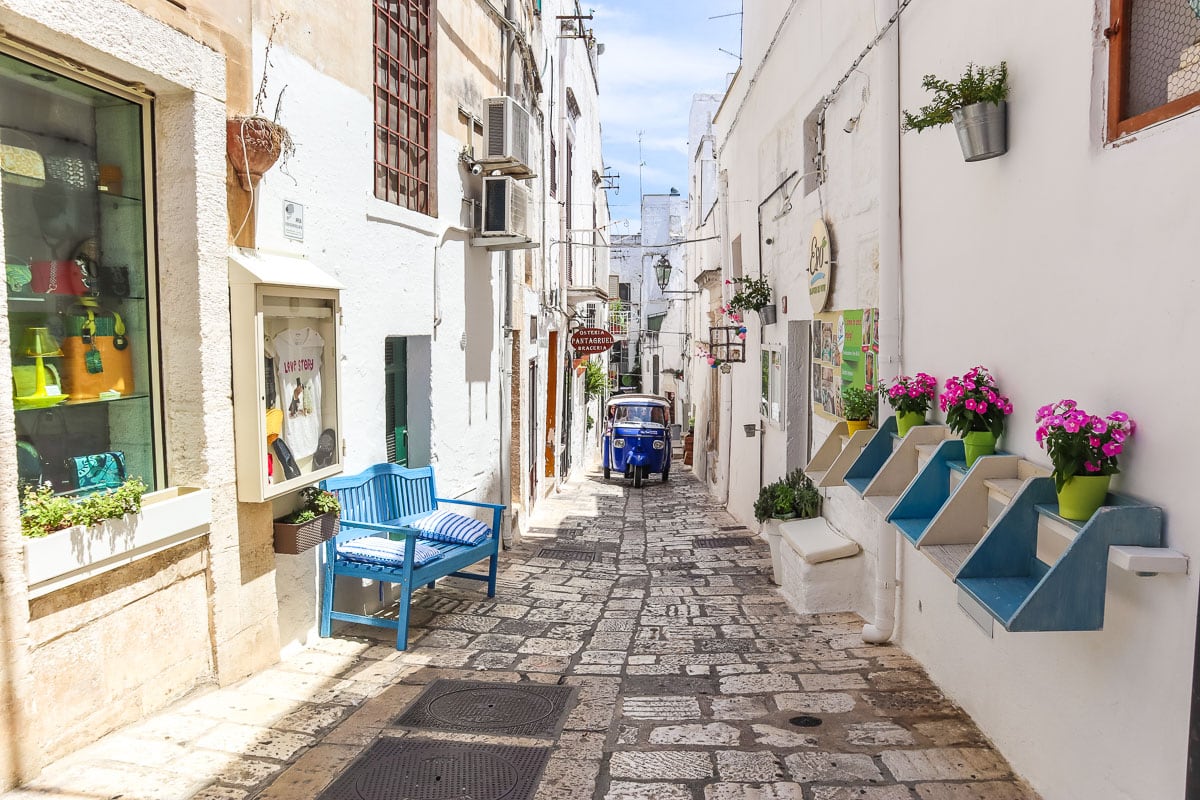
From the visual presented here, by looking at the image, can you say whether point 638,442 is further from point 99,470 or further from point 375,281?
point 99,470

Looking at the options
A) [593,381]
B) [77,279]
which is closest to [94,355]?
[77,279]

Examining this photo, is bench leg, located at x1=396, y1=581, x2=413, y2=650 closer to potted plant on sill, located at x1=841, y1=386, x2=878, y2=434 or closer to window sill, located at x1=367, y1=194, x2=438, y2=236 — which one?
window sill, located at x1=367, y1=194, x2=438, y2=236

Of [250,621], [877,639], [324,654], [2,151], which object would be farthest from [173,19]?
[877,639]

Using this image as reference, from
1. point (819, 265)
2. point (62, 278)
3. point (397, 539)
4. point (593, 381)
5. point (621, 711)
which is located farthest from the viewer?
point (593, 381)

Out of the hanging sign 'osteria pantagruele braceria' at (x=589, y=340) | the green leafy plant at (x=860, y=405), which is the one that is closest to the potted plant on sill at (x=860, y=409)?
the green leafy plant at (x=860, y=405)

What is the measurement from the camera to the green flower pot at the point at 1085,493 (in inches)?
120

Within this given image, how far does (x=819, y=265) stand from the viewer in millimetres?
7559

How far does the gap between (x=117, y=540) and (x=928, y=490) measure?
3.93m

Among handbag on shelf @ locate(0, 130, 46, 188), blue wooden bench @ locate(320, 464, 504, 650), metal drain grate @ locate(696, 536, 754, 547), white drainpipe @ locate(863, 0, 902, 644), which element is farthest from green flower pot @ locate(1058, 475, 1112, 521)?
metal drain grate @ locate(696, 536, 754, 547)

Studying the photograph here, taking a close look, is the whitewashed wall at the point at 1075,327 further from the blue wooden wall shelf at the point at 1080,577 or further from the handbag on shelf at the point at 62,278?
the handbag on shelf at the point at 62,278

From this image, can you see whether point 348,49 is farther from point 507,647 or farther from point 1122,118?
point 1122,118

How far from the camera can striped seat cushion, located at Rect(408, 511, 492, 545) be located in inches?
251

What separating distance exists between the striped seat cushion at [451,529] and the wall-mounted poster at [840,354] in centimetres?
312

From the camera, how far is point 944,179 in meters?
5.01
